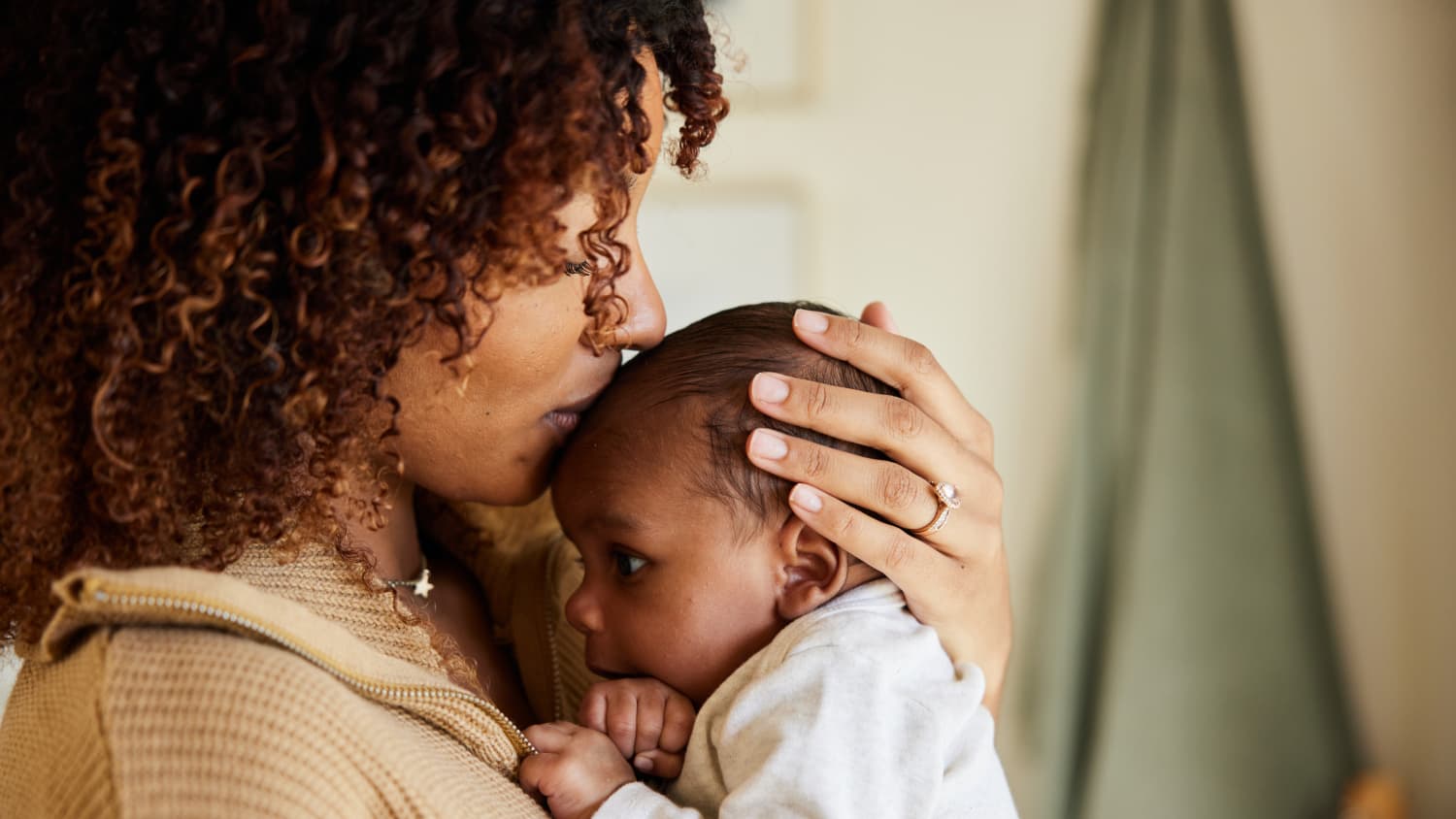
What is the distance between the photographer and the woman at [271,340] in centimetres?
79

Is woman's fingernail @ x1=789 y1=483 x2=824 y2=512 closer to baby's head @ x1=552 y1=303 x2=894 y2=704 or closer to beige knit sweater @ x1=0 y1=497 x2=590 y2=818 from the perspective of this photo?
baby's head @ x1=552 y1=303 x2=894 y2=704

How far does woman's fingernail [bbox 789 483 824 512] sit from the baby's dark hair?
0.03 meters

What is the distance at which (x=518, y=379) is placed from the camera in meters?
1.06

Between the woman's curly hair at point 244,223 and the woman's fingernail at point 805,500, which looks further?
the woman's fingernail at point 805,500

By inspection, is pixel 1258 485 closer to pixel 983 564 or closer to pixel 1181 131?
pixel 1181 131

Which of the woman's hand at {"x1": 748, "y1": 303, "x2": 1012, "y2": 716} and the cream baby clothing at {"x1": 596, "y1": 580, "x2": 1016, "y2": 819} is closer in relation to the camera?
the cream baby clothing at {"x1": 596, "y1": 580, "x2": 1016, "y2": 819}

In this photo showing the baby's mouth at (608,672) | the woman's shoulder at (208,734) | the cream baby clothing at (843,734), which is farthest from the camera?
the baby's mouth at (608,672)

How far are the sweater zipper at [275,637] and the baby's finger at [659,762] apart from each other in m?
0.17

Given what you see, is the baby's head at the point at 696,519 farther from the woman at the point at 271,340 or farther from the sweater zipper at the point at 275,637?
the sweater zipper at the point at 275,637

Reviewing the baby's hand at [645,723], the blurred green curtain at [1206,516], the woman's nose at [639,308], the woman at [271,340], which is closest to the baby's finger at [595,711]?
the baby's hand at [645,723]

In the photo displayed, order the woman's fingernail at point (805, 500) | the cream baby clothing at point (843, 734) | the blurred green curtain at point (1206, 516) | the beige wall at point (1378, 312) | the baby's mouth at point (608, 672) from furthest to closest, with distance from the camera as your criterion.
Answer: the blurred green curtain at point (1206, 516) → the beige wall at point (1378, 312) → the baby's mouth at point (608, 672) → the woman's fingernail at point (805, 500) → the cream baby clothing at point (843, 734)

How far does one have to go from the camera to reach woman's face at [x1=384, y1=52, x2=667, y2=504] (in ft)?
3.30

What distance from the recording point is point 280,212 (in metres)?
0.88

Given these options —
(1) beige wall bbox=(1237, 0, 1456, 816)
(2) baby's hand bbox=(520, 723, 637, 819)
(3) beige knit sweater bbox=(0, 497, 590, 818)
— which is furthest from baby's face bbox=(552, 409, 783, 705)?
(1) beige wall bbox=(1237, 0, 1456, 816)
